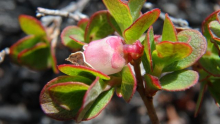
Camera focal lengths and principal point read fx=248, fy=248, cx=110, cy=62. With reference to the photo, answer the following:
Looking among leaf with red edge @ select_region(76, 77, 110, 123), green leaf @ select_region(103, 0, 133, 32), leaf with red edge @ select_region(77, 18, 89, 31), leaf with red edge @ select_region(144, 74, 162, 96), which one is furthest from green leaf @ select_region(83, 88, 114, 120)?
leaf with red edge @ select_region(77, 18, 89, 31)

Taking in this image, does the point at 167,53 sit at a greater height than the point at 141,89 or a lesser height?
greater

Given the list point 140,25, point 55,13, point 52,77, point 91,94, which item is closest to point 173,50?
point 140,25

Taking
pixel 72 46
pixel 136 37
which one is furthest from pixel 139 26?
pixel 72 46

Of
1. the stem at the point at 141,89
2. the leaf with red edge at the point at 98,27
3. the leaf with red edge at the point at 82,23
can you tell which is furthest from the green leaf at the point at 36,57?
the stem at the point at 141,89

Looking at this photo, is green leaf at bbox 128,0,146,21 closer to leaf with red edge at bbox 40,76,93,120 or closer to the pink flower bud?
the pink flower bud

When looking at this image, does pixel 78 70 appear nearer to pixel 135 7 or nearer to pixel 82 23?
pixel 135 7

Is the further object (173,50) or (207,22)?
(207,22)
